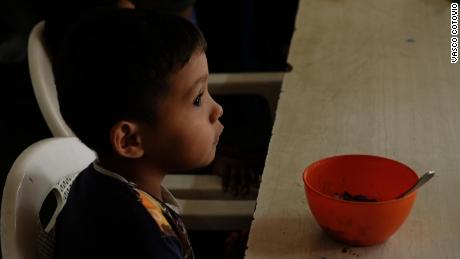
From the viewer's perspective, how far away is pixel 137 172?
96 cm

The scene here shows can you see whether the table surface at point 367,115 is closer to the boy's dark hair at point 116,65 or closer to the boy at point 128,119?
the boy at point 128,119

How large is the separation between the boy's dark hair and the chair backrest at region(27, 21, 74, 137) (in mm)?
440

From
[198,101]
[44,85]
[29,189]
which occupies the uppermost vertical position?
[198,101]

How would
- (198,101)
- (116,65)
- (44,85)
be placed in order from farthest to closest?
(44,85) → (198,101) → (116,65)

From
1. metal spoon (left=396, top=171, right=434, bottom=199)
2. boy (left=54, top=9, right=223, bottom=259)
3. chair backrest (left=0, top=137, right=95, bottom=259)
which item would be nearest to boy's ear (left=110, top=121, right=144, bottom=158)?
boy (left=54, top=9, right=223, bottom=259)

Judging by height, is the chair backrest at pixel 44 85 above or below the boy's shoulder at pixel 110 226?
below

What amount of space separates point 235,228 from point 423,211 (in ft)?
1.29

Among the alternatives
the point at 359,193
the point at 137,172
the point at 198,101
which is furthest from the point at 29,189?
the point at 359,193

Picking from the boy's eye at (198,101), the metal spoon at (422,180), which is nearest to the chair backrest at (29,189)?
the boy's eye at (198,101)

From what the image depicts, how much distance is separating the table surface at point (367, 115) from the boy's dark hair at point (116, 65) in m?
0.25

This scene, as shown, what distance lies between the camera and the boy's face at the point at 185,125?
899 mm

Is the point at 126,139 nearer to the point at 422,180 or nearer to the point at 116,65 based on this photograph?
the point at 116,65

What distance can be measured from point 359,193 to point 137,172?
33 cm

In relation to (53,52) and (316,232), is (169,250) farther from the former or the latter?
(53,52)
